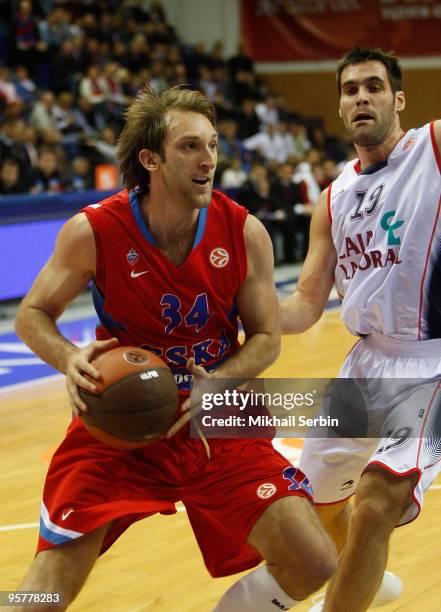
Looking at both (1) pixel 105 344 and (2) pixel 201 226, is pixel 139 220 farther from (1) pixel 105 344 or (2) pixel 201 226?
(1) pixel 105 344

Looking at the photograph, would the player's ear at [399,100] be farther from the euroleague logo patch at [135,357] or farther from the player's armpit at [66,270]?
the euroleague logo patch at [135,357]

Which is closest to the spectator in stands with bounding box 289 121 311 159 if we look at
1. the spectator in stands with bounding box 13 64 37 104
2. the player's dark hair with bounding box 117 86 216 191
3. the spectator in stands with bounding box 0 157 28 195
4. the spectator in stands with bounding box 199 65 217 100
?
the spectator in stands with bounding box 199 65 217 100

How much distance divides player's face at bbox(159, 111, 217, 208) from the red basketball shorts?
32.6 inches

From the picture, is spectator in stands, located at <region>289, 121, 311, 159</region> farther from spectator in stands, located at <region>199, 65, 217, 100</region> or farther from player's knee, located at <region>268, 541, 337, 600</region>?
player's knee, located at <region>268, 541, 337, 600</region>

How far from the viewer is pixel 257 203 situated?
611 inches

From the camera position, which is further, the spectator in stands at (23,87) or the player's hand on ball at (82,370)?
the spectator in stands at (23,87)

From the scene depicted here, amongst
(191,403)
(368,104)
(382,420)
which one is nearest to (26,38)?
(368,104)

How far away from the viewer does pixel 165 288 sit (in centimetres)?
387

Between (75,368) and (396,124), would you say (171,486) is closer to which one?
(75,368)

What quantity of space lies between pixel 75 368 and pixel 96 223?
1.88 feet

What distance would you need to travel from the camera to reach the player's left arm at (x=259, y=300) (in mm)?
3883

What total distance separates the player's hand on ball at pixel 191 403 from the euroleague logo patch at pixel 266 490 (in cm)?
33

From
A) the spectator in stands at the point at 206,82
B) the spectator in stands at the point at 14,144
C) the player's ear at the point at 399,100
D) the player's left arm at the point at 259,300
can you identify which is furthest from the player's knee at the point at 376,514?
the spectator in stands at the point at 206,82

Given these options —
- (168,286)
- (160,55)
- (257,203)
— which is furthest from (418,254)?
(160,55)
